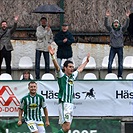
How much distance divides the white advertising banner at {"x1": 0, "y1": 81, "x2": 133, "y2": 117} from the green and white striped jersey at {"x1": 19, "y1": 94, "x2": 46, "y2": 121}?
7.47 feet

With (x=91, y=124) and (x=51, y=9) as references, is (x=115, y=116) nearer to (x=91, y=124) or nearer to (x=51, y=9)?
(x=91, y=124)

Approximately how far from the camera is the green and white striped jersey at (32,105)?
58.7ft

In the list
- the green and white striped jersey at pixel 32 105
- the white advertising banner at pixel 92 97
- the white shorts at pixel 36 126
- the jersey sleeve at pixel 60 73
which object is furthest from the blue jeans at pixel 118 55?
the jersey sleeve at pixel 60 73

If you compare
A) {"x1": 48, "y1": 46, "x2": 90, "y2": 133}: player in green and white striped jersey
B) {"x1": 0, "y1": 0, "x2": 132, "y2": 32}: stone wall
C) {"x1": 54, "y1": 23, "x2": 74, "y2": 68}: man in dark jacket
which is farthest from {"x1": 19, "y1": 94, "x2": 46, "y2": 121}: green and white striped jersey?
{"x1": 0, "y1": 0, "x2": 132, "y2": 32}: stone wall

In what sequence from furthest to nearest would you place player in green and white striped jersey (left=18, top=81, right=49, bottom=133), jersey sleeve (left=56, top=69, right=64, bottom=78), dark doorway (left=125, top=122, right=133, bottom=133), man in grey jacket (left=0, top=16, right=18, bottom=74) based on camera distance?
man in grey jacket (left=0, top=16, right=18, bottom=74) → dark doorway (left=125, top=122, right=133, bottom=133) → player in green and white striped jersey (left=18, top=81, right=49, bottom=133) → jersey sleeve (left=56, top=69, right=64, bottom=78)

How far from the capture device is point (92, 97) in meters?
20.3

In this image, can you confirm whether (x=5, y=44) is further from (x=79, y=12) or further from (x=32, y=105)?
(x=32, y=105)

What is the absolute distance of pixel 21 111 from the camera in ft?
58.9

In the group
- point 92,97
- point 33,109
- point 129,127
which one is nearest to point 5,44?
point 92,97

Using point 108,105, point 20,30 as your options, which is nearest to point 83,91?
point 108,105

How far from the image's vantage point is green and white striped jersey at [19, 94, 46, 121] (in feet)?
58.7

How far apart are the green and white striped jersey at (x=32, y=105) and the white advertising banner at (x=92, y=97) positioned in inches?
89.6

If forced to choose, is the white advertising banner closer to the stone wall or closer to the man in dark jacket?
the man in dark jacket

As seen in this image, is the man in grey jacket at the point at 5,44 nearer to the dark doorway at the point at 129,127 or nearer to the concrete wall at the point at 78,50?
Result: the concrete wall at the point at 78,50
